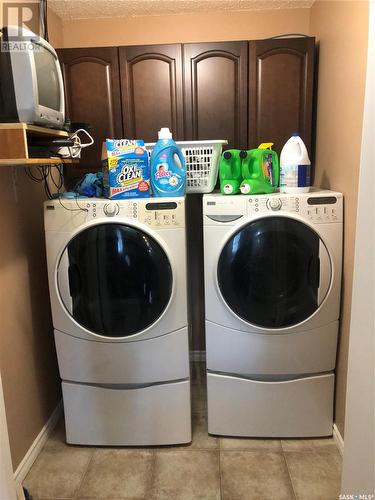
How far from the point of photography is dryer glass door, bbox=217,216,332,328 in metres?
1.75

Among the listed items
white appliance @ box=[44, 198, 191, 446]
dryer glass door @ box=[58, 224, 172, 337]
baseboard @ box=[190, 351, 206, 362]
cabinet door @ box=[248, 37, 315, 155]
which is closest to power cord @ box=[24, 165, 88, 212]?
white appliance @ box=[44, 198, 191, 446]

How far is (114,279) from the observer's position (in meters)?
1.76

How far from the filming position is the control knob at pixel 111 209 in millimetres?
Result: 1710

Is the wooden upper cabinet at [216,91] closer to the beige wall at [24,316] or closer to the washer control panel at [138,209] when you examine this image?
the washer control panel at [138,209]

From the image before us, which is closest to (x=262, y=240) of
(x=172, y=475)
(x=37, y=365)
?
(x=172, y=475)

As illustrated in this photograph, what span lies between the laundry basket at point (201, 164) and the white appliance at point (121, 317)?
1.16 ft

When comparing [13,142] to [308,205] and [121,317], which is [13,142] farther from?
[308,205]

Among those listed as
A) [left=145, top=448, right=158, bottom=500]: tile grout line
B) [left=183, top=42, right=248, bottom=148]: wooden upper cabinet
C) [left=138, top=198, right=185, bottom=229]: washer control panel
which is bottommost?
[left=145, top=448, right=158, bottom=500]: tile grout line

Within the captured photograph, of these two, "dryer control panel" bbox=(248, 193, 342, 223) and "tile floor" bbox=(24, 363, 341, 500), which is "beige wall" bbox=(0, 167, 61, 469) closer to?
"tile floor" bbox=(24, 363, 341, 500)

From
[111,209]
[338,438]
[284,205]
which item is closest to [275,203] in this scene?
[284,205]

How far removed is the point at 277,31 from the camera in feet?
7.63

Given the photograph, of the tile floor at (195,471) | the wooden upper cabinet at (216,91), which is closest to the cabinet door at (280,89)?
the wooden upper cabinet at (216,91)

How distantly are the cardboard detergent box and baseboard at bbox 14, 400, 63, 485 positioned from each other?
1.24 m

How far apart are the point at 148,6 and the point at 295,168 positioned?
4.27 feet
